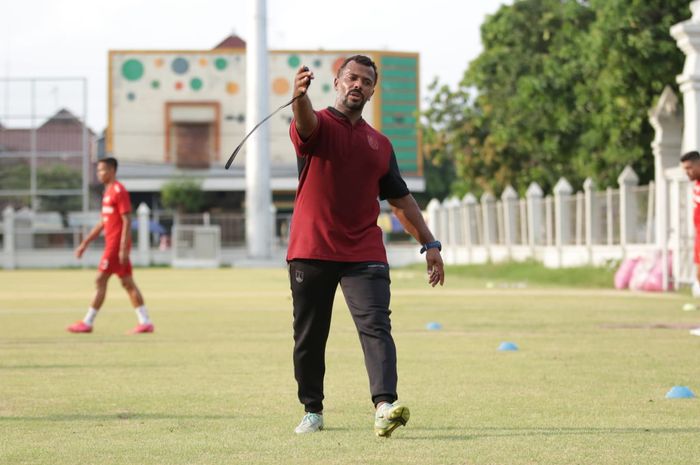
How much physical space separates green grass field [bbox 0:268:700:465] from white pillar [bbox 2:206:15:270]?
1526 inches

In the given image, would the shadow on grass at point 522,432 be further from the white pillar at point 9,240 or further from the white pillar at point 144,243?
the white pillar at point 144,243

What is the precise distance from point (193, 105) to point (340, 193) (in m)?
79.8

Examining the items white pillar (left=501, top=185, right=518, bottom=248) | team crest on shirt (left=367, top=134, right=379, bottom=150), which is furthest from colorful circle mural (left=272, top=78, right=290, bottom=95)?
team crest on shirt (left=367, top=134, right=379, bottom=150)

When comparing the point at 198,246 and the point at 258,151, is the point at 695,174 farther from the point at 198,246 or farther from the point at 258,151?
the point at 258,151

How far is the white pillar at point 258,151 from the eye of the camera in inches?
2296

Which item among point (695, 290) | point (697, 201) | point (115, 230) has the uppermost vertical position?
point (697, 201)

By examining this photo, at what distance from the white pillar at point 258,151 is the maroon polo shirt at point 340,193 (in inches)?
1967

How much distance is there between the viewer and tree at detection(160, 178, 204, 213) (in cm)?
8244

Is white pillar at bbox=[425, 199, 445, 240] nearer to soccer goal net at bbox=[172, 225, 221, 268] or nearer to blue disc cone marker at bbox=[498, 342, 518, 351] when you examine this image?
soccer goal net at bbox=[172, 225, 221, 268]

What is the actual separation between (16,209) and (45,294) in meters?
44.4

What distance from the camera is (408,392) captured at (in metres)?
9.99

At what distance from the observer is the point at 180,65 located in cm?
8688

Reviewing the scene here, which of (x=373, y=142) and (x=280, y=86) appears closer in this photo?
(x=373, y=142)

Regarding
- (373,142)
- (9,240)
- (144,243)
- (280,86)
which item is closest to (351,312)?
(373,142)
